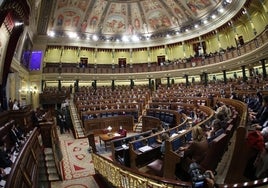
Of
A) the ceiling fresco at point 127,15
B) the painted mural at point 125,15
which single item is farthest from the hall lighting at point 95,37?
the painted mural at point 125,15

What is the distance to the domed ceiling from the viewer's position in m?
19.9

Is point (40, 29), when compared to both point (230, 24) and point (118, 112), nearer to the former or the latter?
point (118, 112)

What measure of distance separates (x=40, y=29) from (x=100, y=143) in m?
13.4

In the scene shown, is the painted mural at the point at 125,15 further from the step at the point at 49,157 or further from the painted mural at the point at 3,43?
the step at the point at 49,157

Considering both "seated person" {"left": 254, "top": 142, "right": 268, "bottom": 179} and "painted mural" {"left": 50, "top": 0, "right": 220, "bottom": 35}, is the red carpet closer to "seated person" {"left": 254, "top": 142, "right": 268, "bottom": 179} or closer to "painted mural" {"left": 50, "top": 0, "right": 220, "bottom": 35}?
"seated person" {"left": 254, "top": 142, "right": 268, "bottom": 179}

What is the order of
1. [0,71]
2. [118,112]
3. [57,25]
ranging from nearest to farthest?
[0,71] → [118,112] → [57,25]

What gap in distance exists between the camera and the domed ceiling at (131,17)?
1991cm

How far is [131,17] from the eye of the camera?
81.0 feet

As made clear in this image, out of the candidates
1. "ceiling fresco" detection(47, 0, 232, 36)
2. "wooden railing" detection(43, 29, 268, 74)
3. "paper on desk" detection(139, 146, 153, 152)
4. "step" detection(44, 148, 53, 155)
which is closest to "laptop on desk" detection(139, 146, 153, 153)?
"paper on desk" detection(139, 146, 153, 152)

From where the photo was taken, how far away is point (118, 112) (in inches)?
547

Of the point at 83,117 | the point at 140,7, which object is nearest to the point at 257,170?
the point at 83,117

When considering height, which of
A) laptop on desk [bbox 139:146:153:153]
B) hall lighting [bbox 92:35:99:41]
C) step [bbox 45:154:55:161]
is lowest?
step [bbox 45:154:55:161]

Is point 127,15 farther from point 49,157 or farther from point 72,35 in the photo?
point 49,157

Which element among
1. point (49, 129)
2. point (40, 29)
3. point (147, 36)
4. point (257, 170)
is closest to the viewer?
point (257, 170)
